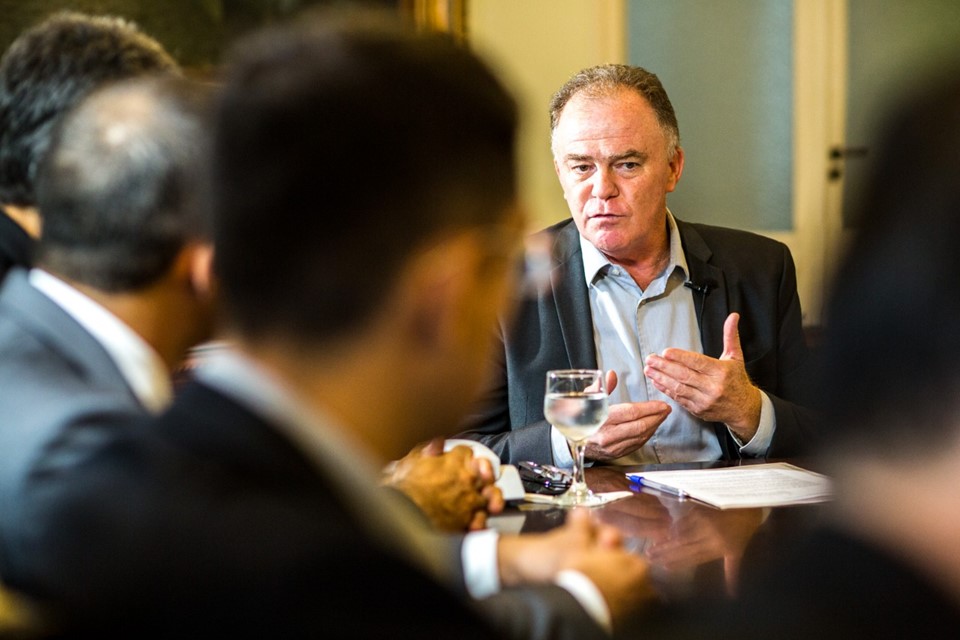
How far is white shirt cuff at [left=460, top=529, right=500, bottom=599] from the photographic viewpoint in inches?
50.4

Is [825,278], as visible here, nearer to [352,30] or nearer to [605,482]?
[352,30]

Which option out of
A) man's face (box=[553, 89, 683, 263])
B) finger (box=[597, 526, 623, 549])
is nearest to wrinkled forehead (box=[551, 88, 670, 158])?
man's face (box=[553, 89, 683, 263])

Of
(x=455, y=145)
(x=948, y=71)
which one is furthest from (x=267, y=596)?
(x=948, y=71)

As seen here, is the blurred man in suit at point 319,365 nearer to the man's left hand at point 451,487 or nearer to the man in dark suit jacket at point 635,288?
the man's left hand at point 451,487

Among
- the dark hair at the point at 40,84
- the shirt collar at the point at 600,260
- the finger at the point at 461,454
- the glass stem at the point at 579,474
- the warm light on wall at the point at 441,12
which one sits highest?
the warm light on wall at the point at 441,12

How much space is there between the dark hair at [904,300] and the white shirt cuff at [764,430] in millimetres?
1698

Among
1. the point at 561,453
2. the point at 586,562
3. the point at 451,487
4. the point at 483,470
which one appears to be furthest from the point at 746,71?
the point at 586,562

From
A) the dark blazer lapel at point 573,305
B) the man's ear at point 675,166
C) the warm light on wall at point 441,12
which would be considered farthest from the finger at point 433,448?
the warm light on wall at point 441,12

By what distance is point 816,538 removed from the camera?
667 millimetres

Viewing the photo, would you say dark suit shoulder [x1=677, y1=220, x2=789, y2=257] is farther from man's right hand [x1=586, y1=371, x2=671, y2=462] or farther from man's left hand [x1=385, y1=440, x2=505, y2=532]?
man's left hand [x1=385, y1=440, x2=505, y2=532]

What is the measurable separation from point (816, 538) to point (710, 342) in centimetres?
194

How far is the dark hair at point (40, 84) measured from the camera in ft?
5.70

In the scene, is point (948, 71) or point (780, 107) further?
point (780, 107)

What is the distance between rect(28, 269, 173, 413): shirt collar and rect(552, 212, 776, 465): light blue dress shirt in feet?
4.14
